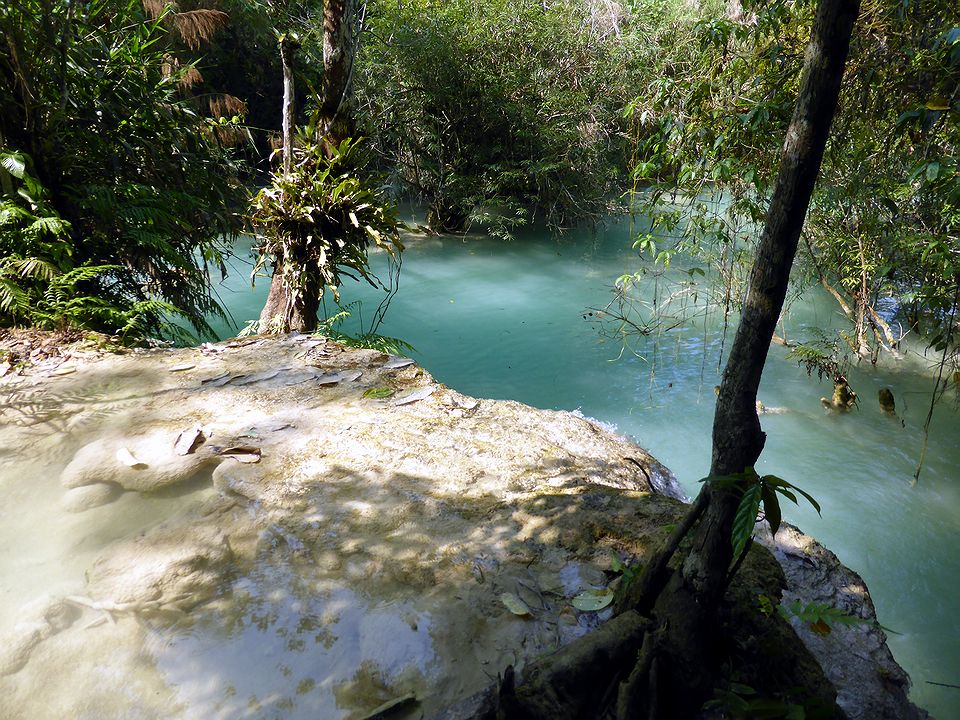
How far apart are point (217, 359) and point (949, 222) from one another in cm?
507

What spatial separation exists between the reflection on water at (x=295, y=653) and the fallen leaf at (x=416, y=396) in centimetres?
157

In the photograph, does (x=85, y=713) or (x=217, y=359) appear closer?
(x=85, y=713)

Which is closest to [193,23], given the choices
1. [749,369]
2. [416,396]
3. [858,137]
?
[416,396]

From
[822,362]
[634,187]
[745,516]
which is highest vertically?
[634,187]

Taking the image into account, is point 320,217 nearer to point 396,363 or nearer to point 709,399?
point 396,363

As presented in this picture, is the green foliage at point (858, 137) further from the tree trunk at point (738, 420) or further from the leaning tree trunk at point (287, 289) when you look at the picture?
the leaning tree trunk at point (287, 289)

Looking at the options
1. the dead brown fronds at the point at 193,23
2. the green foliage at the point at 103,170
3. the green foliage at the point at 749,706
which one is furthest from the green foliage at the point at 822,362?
the dead brown fronds at the point at 193,23

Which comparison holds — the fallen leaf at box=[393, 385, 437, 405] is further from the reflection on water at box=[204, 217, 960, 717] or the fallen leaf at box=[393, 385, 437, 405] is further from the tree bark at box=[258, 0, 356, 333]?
the reflection on water at box=[204, 217, 960, 717]

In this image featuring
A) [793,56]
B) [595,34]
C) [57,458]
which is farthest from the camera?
[595,34]

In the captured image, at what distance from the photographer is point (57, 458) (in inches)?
119

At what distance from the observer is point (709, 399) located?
679cm

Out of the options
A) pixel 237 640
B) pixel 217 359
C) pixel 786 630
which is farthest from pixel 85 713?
pixel 217 359

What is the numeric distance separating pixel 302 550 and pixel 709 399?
5325 mm

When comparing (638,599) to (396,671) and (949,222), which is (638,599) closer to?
(396,671)
